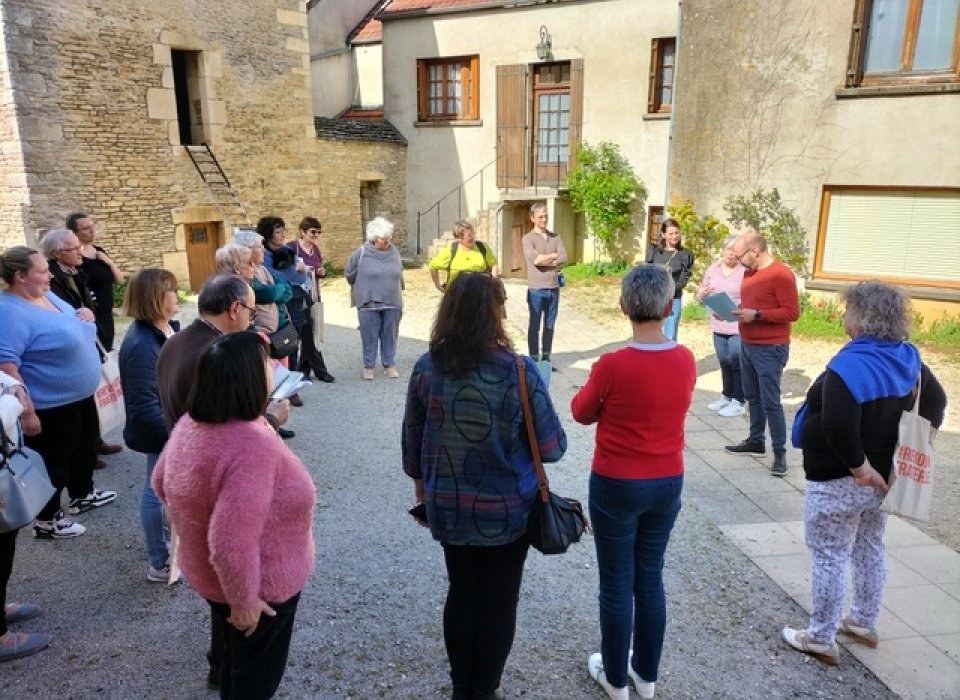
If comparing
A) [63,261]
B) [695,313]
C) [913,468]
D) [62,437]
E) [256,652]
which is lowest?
[695,313]

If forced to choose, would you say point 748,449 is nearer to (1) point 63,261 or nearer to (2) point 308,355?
(2) point 308,355

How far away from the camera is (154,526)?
3600mm

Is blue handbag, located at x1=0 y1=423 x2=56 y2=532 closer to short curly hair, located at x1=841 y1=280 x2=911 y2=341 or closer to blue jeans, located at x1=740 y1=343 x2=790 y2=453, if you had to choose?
short curly hair, located at x1=841 y1=280 x2=911 y2=341

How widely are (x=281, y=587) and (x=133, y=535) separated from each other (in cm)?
253

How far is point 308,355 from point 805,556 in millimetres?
5082

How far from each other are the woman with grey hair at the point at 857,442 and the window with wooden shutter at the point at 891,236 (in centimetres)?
791

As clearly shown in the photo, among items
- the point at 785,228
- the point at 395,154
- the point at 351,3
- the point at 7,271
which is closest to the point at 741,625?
the point at 7,271

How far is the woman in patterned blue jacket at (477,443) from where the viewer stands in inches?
94.0

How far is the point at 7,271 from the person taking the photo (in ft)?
11.8

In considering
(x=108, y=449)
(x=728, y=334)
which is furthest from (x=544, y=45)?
(x=108, y=449)

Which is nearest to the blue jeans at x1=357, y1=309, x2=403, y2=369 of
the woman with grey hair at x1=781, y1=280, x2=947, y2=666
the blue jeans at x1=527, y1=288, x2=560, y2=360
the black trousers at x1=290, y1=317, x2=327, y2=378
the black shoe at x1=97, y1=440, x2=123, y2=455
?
the black trousers at x1=290, y1=317, x2=327, y2=378

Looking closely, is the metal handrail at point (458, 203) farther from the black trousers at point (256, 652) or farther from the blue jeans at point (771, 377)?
the black trousers at point (256, 652)

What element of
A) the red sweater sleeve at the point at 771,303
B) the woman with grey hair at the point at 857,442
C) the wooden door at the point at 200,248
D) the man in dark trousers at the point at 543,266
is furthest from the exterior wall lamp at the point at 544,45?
the woman with grey hair at the point at 857,442

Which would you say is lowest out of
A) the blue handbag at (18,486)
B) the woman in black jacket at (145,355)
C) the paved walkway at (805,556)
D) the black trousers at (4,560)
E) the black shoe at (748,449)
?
the paved walkway at (805,556)
